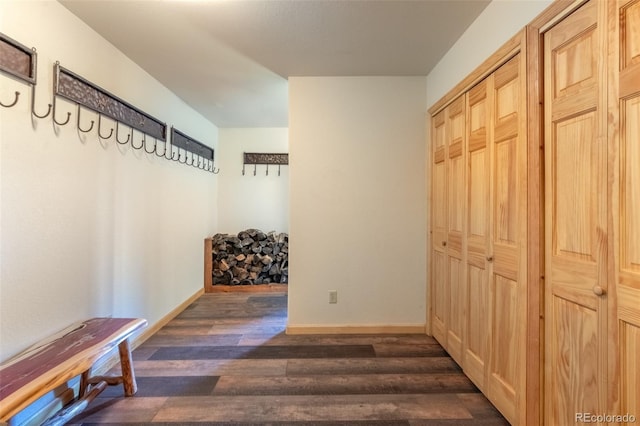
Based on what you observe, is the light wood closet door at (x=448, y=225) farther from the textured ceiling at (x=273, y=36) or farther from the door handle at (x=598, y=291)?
the door handle at (x=598, y=291)

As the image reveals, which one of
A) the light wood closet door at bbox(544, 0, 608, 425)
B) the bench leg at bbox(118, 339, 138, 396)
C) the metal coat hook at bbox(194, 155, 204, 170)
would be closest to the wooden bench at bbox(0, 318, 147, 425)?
the bench leg at bbox(118, 339, 138, 396)

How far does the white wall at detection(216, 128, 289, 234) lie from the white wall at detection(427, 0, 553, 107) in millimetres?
2579

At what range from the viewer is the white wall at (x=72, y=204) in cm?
143

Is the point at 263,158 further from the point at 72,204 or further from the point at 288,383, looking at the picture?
the point at 288,383

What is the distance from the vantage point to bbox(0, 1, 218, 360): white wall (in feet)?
4.69

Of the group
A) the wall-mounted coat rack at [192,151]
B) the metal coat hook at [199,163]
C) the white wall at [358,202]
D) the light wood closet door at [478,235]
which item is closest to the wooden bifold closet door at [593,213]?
the light wood closet door at [478,235]

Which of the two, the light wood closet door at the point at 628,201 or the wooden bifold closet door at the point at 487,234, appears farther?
the wooden bifold closet door at the point at 487,234

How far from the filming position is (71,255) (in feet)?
5.76

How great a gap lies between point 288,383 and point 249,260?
7.41 feet

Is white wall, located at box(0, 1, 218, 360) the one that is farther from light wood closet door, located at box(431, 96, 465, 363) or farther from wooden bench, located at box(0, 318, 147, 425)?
light wood closet door, located at box(431, 96, 465, 363)

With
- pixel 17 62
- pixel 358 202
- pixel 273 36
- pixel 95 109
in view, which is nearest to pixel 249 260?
pixel 358 202

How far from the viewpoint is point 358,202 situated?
2.66m

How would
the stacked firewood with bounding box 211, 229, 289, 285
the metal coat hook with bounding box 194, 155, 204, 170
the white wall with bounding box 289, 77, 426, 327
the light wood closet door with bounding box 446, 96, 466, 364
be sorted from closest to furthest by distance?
the light wood closet door with bounding box 446, 96, 466, 364, the white wall with bounding box 289, 77, 426, 327, the metal coat hook with bounding box 194, 155, 204, 170, the stacked firewood with bounding box 211, 229, 289, 285

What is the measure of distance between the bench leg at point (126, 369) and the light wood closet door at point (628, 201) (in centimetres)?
233
